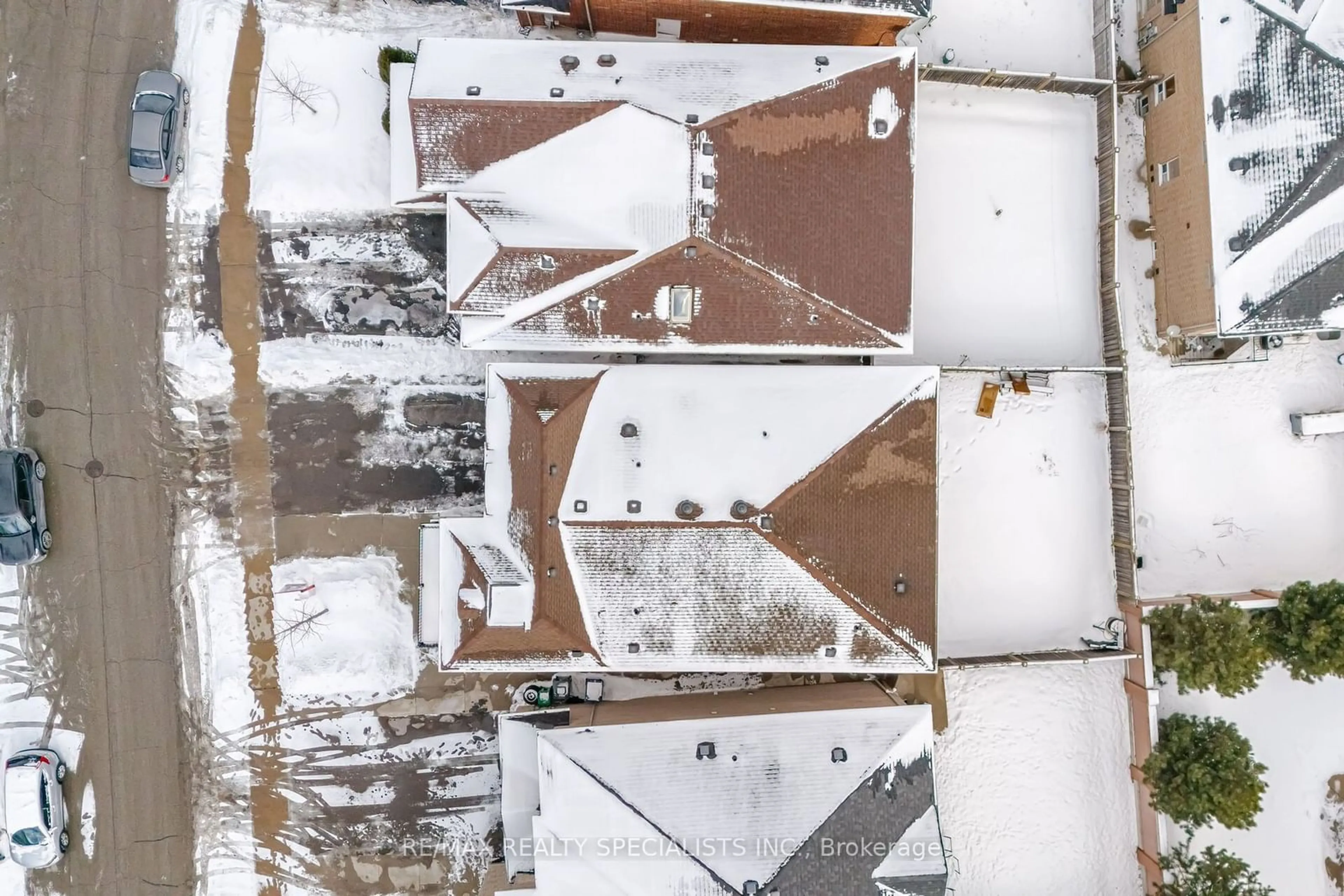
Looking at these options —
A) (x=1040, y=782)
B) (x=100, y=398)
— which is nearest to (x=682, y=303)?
(x=1040, y=782)

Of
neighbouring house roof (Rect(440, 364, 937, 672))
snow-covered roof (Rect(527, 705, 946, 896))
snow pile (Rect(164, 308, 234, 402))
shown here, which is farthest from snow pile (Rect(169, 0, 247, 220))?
snow-covered roof (Rect(527, 705, 946, 896))

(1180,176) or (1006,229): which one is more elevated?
(1180,176)

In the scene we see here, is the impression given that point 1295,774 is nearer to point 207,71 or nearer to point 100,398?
point 100,398

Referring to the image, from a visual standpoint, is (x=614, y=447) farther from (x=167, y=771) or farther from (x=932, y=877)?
(x=167, y=771)

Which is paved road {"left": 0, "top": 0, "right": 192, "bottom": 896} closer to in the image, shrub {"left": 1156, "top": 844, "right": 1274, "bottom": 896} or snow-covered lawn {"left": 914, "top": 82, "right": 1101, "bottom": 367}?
snow-covered lawn {"left": 914, "top": 82, "right": 1101, "bottom": 367}

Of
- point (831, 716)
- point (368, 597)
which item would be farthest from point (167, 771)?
point (831, 716)

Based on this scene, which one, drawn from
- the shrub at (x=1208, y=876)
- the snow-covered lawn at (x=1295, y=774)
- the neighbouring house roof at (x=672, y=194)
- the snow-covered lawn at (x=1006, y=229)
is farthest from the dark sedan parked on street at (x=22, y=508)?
the snow-covered lawn at (x=1295, y=774)
